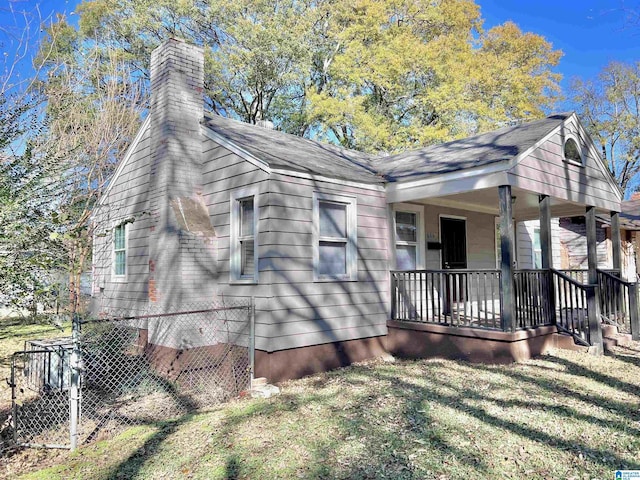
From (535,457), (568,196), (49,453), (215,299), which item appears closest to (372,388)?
(535,457)

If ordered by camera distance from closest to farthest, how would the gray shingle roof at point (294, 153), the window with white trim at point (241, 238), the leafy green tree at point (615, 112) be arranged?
1. the gray shingle roof at point (294, 153)
2. the window with white trim at point (241, 238)
3. the leafy green tree at point (615, 112)

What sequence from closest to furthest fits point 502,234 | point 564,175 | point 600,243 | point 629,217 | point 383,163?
1. point 502,234
2. point 564,175
3. point 383,163
4. point 600,243
5. point 629,217

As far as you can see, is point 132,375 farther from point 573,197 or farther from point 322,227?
point 573,197

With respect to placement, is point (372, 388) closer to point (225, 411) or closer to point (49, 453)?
point (225, 411)

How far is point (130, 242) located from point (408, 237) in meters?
5.73

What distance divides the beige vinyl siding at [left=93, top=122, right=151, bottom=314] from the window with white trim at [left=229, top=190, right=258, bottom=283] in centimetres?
231

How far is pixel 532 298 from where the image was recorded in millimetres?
7238

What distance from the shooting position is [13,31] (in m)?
4.72

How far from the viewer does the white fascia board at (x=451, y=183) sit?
6.74 m

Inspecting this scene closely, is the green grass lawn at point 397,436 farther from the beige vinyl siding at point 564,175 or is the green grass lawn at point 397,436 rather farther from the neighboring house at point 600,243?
the neighboring house at point 600,243

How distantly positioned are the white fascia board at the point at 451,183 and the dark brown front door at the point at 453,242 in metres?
2.31

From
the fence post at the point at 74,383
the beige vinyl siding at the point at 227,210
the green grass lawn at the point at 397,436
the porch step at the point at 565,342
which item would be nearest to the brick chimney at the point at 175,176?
the beige vinyl siding at the point at 227,210

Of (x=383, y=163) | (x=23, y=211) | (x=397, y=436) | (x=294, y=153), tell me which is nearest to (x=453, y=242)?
(x=383, y=163)

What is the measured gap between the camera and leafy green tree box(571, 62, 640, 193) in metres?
25.7
